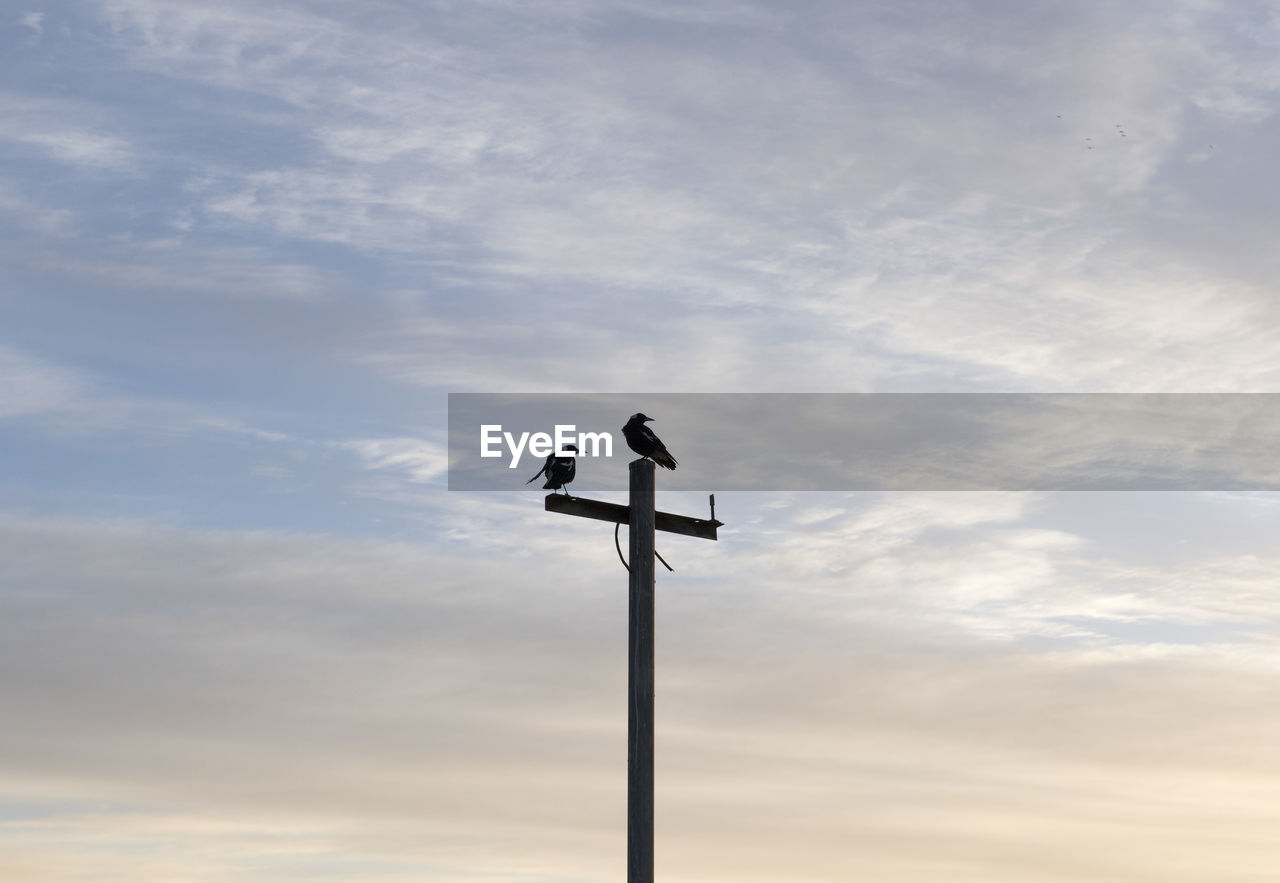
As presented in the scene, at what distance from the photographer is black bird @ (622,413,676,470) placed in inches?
746

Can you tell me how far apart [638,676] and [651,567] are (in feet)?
3.88

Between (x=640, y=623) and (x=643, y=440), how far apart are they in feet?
7.03

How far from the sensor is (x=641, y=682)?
17734 mm

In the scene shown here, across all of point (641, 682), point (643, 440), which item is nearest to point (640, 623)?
point (641, 682)

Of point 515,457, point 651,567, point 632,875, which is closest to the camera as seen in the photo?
point 632,875

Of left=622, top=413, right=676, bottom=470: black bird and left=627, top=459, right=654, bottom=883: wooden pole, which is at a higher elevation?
left=622, top=413, right=676, bottom=470: black bird

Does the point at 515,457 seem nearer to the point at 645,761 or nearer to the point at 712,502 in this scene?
the point at 712,502

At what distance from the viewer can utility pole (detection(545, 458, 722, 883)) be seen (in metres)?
17.2

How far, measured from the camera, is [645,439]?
62.0 feet

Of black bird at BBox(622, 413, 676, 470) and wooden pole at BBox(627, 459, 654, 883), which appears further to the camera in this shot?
black bird at BBox(622, 413, 676, 470)

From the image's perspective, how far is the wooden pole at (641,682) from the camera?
676 inches

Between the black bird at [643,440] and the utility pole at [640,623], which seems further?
the black bird at [643,440]

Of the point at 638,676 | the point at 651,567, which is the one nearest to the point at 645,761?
the point at 638,676

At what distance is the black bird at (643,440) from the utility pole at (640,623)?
41 cm
